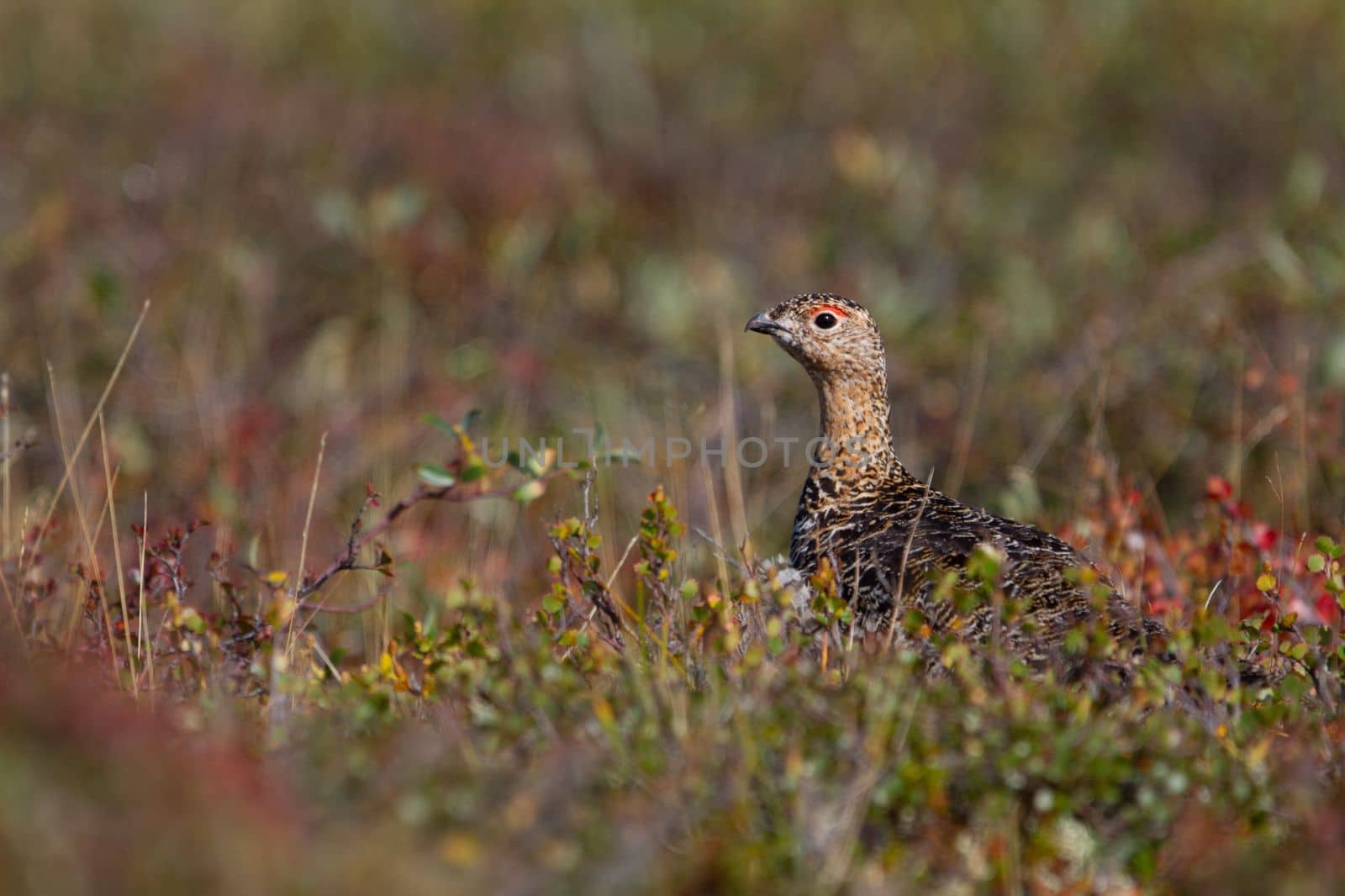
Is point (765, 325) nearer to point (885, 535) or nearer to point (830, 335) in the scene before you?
point (830, 335)

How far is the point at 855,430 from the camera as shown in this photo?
5.77 m

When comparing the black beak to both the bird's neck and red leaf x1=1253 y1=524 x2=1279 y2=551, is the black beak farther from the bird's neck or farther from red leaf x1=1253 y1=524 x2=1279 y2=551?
red leaf x1=1253 y1=524 x2=1279 y2=551

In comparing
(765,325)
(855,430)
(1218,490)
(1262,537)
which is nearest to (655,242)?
(765,325)

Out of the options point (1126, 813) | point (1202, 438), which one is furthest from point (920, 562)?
point (1202, 438)

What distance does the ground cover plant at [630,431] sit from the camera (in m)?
3.03

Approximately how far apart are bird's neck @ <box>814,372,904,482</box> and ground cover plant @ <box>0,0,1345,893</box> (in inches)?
19.0

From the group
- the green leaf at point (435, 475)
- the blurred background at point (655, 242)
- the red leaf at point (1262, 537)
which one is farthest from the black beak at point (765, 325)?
the green leaf at point (435, 475)

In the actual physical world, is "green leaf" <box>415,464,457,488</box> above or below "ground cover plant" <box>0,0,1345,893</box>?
above

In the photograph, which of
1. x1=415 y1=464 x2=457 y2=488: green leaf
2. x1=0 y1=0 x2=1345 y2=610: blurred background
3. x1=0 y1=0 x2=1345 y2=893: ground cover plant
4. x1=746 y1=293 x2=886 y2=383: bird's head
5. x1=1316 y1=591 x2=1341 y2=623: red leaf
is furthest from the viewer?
x1=0 y1=0 x2=1345 y2=610: blurred background

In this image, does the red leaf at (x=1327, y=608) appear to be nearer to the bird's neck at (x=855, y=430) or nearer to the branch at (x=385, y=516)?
the bird's neck at (x=855, y=430)

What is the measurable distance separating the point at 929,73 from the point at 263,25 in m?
6.00

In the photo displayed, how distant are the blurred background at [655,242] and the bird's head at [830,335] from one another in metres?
0.49

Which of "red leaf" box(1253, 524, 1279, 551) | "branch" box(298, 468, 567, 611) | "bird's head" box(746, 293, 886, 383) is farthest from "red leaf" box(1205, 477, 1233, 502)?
"branch" box(298, 468, 567, 611)

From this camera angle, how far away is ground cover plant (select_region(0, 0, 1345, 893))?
3.03 meters
